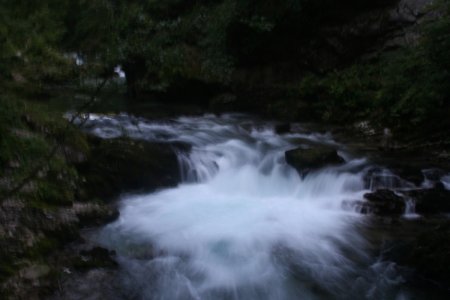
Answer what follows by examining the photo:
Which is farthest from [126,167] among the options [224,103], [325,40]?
[325,40]

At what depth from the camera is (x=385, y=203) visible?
771 cm

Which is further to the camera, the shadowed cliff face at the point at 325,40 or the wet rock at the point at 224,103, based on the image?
the wet rock at the point at 224,103

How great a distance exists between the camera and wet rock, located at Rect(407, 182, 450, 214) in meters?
7.60

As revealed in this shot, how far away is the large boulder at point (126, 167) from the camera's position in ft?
26.8

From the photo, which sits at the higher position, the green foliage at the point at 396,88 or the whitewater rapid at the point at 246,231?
the green foliage at the point at 396,88

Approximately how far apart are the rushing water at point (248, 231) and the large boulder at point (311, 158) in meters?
0.17

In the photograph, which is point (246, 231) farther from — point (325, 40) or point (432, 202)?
point (325, 40)

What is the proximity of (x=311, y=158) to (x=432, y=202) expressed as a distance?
99.6 inches

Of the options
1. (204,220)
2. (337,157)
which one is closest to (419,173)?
(337,157)

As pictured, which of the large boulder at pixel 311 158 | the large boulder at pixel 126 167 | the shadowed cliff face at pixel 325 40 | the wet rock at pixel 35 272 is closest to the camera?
the wet rock at pixel 35 272

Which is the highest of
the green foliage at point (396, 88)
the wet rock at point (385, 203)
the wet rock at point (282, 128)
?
the green foliage at point (396, 88)

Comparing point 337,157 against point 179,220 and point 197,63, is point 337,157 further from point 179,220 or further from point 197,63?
point 197,63

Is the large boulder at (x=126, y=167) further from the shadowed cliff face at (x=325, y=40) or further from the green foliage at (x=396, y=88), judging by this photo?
the shadowed cliff face at (x=325, y=40)

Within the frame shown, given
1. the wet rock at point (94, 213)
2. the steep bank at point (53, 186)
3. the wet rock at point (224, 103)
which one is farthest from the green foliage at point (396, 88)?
the wet rock at point (94, 213)
